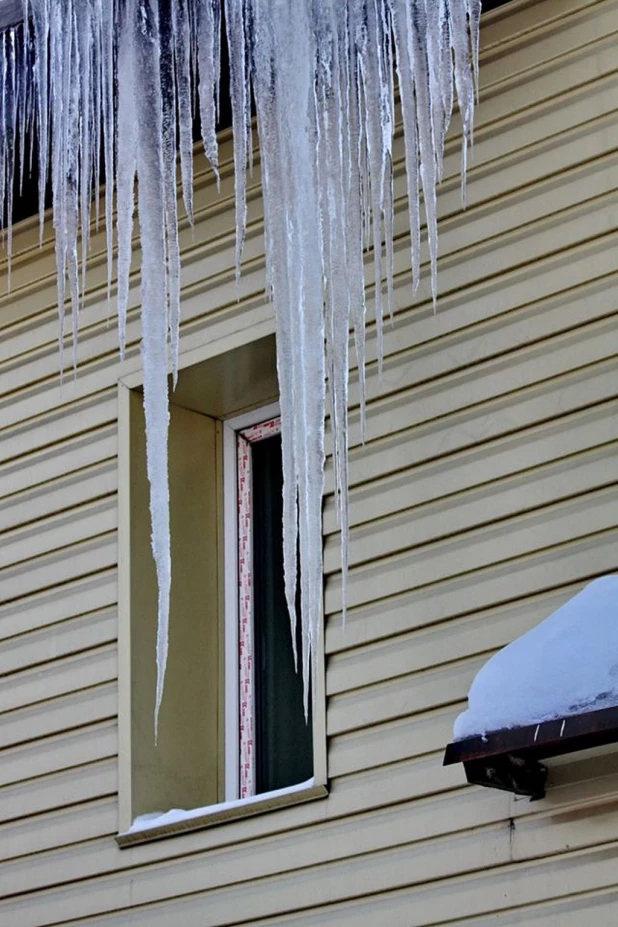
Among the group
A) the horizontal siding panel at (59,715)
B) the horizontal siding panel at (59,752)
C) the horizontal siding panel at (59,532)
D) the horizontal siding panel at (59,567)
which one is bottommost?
the horizontal siding panel at (59,752)

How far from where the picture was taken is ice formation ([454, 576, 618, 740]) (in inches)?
195

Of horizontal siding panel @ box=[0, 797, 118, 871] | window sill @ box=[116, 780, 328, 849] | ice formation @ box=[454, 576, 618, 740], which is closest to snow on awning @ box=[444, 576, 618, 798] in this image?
ice formation @ box=[454, 576, 618, 740]

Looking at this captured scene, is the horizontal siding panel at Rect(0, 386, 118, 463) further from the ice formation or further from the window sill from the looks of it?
the ice formation

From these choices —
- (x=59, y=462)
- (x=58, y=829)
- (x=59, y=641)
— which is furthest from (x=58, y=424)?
(x=58, y=829)

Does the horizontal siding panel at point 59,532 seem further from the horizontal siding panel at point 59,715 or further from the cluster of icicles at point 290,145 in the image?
the cluster of icicles at point 290,145

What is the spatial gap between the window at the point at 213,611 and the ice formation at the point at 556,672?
3.98 feet

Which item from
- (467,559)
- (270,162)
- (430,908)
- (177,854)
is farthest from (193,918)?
(270,162)

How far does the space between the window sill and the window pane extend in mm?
314

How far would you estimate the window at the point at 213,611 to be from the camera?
6.49m

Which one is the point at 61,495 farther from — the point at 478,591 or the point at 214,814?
the point at 478,591

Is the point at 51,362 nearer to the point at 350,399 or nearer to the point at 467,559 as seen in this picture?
the point at 350,399

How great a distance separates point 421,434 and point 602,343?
675mm

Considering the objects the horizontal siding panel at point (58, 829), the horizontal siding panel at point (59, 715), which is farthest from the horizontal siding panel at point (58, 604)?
the horizontal siding panel at point (58, 829)

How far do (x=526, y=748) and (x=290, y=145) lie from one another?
2.04m
